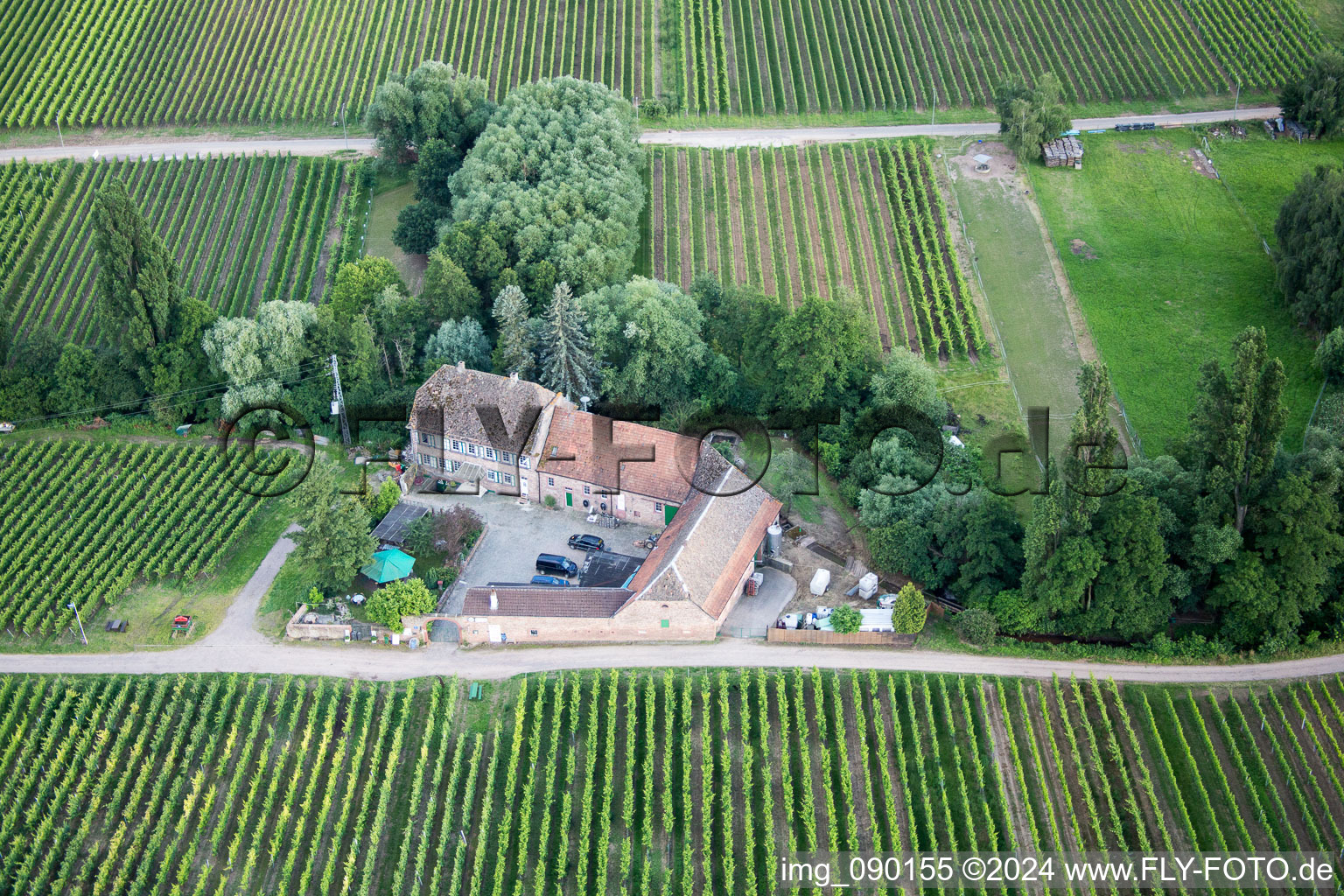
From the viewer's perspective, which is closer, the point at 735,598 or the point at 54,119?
the point at 735,598

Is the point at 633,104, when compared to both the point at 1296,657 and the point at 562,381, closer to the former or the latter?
the point at 562,381

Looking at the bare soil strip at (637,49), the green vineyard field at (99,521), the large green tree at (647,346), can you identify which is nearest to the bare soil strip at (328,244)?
the green vineyard field at (99,521)

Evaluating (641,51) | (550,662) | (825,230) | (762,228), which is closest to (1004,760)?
(550,662)

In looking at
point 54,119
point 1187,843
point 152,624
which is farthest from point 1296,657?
point 54,119

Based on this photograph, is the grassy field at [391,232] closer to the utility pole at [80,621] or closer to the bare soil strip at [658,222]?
the bare soil strip at [658,222]

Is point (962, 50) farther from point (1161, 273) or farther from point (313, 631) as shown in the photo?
point (313, 631)

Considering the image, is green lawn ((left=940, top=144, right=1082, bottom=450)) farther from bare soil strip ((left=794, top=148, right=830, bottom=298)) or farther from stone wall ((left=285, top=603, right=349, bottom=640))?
stone wall ((left=285, top=603, right=349, bottom=640))
